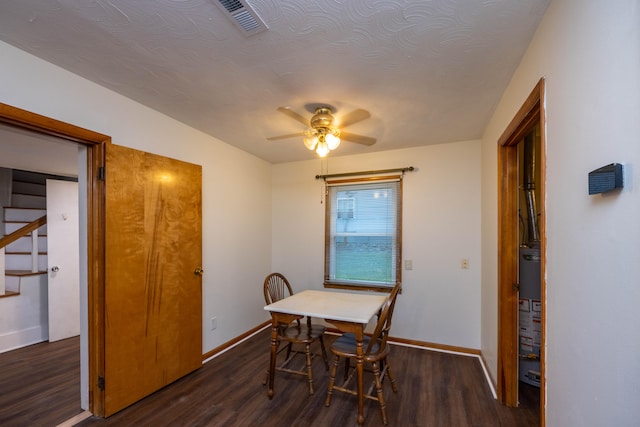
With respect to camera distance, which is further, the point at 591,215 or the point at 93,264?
the point at 93,264

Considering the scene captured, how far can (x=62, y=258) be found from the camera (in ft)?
11.3

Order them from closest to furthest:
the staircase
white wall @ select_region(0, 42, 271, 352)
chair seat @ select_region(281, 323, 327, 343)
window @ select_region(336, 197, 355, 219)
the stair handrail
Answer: white wall @ select_region(0, 42, 271, 352)
chair seat @ select_region(281, 323, 327, 343)
the stair handrail
the staircase
window @ select_region(336, 197, 355, 219)

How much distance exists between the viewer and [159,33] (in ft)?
4.65

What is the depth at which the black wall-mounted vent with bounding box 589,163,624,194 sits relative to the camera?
0.73 meters

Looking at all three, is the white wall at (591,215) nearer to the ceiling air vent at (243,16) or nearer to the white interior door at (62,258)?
the ceiling air vent at (243,16)

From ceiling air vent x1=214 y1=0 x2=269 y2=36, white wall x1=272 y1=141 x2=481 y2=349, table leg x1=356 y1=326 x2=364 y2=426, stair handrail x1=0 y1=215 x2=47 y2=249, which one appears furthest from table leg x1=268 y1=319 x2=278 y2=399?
stair handrail x1=0 y1=215 x2=47 y2=249

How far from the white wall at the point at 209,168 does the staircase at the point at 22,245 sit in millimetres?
2442

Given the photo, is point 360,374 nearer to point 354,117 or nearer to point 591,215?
point 591,215

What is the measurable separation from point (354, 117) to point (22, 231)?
4193 mm

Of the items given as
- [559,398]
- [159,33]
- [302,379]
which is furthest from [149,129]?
[559,398]

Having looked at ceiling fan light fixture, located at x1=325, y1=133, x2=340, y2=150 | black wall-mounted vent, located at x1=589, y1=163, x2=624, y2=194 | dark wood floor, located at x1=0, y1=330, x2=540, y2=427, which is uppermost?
ceiling fan light fixture, located at x1=325, y1=133, x2=340, y2=150

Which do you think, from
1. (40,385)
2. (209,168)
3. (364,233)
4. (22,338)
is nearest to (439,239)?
(364,233)

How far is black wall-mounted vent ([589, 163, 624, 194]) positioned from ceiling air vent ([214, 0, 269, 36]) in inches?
57.2

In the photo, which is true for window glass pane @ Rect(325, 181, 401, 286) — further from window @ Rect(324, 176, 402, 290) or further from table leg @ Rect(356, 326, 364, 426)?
table leg @ Rect(356, 326, 364, 426)
